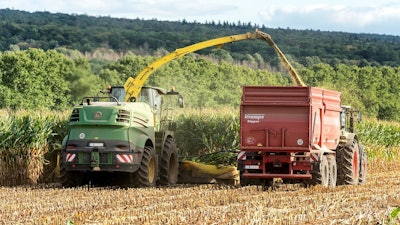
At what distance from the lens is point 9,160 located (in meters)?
19.6

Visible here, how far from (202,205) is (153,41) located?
72.1m

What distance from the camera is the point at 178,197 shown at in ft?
49.8

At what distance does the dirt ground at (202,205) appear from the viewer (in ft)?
36.6

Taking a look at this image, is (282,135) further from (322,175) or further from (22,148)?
(22,148)

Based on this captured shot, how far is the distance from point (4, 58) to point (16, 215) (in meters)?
36.1

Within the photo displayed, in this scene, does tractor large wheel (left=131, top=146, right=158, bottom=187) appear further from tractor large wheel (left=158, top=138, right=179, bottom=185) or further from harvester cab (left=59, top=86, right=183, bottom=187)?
tractor large wheel (left=158, top=138, right=179, bottom=185)

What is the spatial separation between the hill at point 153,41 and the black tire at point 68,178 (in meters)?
51.3

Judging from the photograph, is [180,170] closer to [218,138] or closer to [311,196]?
[218,138]

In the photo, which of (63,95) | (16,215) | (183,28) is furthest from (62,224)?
(183,28)

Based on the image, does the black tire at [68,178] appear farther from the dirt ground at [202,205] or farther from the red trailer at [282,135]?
the red trailer at [282,135]

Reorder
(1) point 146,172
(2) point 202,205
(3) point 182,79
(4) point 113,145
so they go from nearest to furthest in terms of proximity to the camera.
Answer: (2) point 202,205 → (4) point 113,145 → (1) point 146,172 → (3) point 182,79

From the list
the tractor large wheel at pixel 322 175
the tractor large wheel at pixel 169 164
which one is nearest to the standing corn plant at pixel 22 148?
the tractor large wheel at pixel 169 164

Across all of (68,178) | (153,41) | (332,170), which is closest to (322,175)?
(332,170)

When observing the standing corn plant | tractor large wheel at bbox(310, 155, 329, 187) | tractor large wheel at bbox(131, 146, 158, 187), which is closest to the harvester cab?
tractor large wheel at bbox(131, 146, 158, 187)
